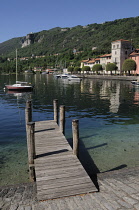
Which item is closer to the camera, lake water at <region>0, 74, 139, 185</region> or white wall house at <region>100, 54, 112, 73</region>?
lake water at <region>0, 74, 139, 185</region>

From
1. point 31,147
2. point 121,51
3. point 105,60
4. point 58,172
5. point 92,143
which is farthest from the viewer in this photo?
point 105,60

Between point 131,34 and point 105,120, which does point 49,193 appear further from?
point 131,34

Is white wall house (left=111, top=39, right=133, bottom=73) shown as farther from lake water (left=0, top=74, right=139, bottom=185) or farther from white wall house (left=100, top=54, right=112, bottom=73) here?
lake water (left=0, top=74, right=139, bottom=185)

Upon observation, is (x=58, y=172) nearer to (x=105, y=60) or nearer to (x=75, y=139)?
(x=75, y=139)

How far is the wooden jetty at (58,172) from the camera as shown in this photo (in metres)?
7.20

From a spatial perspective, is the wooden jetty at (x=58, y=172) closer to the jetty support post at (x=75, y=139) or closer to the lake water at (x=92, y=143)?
the jetty support post at (x=75, y=139)

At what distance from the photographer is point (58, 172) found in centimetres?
830

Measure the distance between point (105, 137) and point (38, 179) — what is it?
9280 millimetres

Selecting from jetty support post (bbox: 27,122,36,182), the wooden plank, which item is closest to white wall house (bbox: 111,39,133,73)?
the wooden plank

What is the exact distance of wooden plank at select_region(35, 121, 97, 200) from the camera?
23.6 feet

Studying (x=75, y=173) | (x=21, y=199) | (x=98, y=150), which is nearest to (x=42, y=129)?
(x=98, y=150)

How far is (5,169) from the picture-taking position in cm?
1073

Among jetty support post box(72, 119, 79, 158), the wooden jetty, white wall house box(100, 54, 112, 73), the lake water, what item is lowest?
the lake water

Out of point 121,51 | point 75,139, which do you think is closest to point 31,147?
point 75,139
